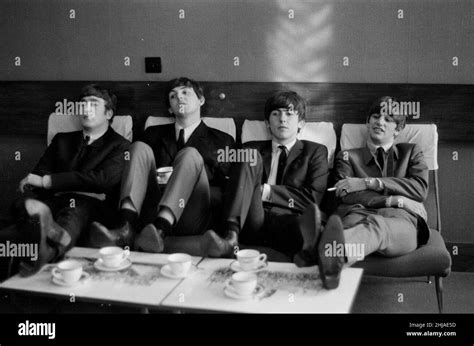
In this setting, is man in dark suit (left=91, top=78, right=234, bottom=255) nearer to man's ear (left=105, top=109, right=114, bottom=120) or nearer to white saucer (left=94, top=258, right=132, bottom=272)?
white saucer (left=94, top=258, right=132, bottom=272)

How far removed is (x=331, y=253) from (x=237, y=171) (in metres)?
0.65

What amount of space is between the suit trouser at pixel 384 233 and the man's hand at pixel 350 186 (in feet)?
0.69

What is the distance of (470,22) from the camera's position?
2.87 m

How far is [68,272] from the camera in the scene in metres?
1.93

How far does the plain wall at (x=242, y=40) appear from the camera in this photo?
9.61ft

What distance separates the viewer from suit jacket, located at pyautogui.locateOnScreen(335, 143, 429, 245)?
8.57 ft

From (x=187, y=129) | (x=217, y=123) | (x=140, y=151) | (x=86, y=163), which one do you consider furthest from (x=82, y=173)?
(x=217, y=123)

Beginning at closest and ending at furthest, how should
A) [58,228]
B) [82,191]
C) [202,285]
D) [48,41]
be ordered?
[202,285] < [58,228] < [82,191] < [48,41]

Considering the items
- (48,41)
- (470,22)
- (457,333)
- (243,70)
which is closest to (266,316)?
(457,333)

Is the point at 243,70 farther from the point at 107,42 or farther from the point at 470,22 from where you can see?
the point at 470,22

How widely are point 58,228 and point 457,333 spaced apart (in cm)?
141

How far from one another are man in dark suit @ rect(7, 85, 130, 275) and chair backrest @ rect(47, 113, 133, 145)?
61 millimetres

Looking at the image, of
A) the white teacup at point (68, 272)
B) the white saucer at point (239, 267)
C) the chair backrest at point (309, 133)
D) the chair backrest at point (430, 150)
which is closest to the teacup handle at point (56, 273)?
the white teacup at point (68, 272)

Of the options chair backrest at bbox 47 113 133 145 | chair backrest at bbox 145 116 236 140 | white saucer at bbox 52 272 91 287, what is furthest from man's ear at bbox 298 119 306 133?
white saucer at bbox 52 272 91 287
